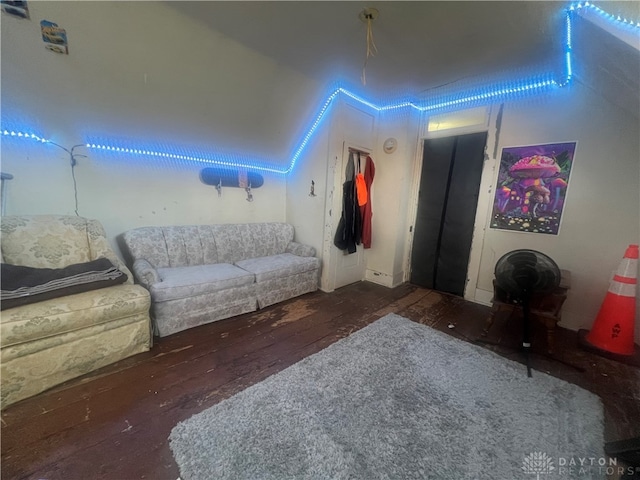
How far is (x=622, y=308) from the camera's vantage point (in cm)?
198

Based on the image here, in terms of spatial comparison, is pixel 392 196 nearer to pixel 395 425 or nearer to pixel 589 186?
pixel 589 186

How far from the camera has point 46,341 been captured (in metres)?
1.43

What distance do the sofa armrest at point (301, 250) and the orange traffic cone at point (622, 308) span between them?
2828 millimetres

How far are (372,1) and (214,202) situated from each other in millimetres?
2494

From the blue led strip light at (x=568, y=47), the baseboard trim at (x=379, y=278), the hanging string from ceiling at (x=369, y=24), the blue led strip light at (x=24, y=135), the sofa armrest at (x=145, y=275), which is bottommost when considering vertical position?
the baseboard trim at (x=379, y=278)

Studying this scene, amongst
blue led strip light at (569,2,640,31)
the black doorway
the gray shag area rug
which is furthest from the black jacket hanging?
blue led strip light at (569,2,640,31)

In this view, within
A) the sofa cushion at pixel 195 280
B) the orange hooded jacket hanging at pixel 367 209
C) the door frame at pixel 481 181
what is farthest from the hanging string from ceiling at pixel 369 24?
the sofa cushion at pixel 195 280

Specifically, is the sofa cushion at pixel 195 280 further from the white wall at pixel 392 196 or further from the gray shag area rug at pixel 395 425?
the white wall at pixel 392 196

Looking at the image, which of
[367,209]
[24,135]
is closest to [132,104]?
[24,135]

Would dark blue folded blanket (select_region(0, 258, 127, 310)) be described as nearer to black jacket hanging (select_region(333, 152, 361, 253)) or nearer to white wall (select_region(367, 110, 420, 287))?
black jacket hanging (select_region(333, 152, 361, 253))

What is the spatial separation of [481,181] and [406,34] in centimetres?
187

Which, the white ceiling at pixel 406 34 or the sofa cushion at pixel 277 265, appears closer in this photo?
the white ceiling at pixel 406 34

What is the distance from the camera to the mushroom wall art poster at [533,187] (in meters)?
2.42

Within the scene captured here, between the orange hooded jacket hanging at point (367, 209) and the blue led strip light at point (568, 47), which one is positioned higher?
the blue led strip light at point (568, 47)
